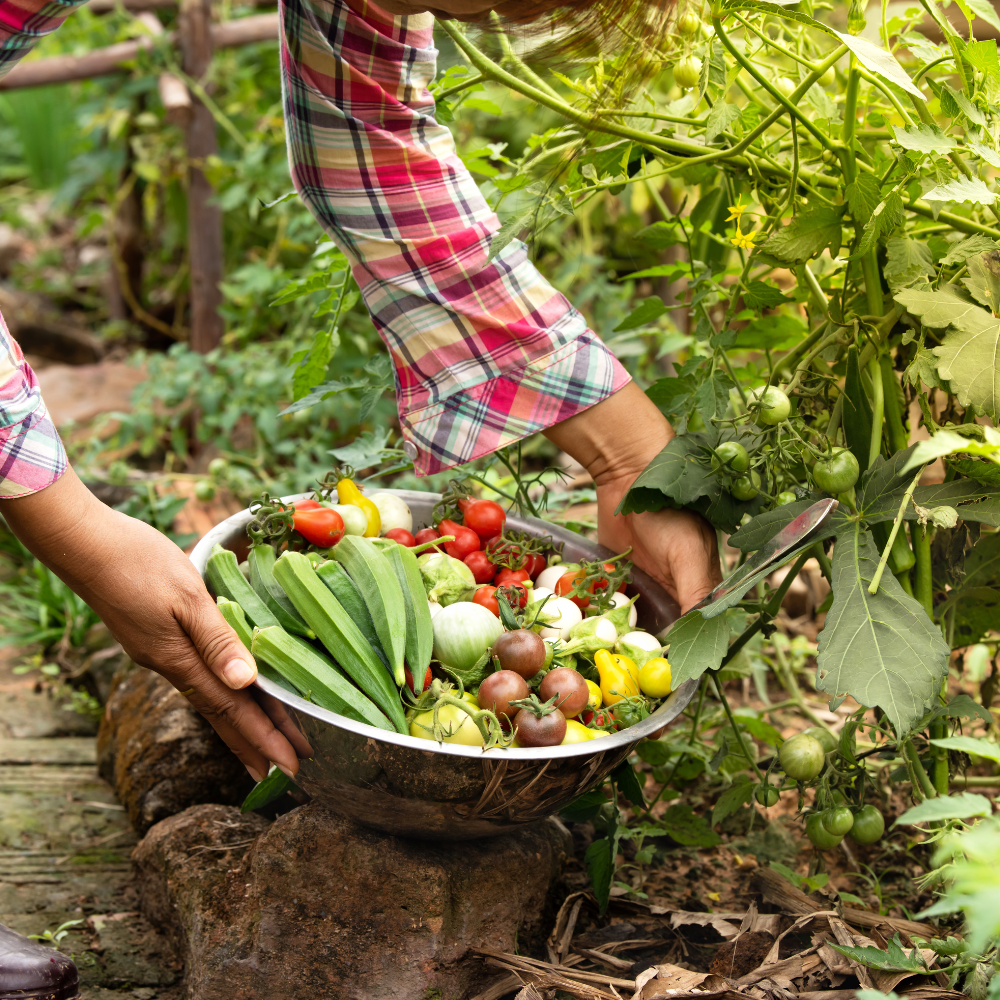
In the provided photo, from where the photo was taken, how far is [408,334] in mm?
1806

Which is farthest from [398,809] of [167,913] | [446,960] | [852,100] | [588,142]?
[852,100]

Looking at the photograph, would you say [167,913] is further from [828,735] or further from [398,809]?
[828,735]

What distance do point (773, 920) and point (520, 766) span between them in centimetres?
58

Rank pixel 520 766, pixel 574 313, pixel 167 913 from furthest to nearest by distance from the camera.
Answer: pixel 574 313, pixel 167 913, pixel 520 766

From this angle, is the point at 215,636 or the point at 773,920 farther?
the point at 773,920

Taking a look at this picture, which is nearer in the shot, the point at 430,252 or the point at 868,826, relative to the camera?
the point at 868,826

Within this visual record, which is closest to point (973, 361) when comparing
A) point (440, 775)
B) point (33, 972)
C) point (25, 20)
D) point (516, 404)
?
point (516, 404)

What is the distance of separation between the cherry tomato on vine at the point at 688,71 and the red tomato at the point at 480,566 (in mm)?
835

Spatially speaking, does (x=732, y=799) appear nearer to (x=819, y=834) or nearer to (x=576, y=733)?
(x=819, y=834)

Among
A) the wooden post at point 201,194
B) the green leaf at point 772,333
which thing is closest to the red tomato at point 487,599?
the green leaf at point 772,333

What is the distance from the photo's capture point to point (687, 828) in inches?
69.3

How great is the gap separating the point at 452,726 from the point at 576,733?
0.57ft

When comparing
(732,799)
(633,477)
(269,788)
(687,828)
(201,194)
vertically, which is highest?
(201,194)

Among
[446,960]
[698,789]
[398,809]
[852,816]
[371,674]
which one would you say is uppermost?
[371,674]
